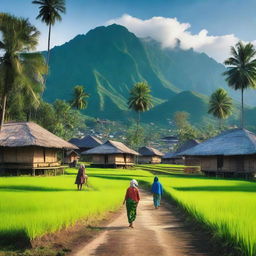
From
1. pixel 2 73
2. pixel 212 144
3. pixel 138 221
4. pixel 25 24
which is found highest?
pixel 25 24

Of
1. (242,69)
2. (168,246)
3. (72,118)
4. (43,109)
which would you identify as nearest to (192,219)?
(168,246)

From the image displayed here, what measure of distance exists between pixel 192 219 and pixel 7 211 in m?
6.21

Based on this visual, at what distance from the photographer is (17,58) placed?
3266 cm

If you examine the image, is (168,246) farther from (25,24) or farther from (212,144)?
(212,144)

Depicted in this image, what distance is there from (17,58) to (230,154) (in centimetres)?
2477

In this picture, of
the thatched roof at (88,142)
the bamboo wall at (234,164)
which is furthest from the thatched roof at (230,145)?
Result: the thatched roof at (88,142)

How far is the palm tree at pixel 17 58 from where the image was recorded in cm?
3195

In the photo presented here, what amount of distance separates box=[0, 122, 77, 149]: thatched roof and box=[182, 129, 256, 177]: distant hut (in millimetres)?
17233

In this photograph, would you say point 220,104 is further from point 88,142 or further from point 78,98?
point 78,98

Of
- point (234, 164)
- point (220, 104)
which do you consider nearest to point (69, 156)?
point (234, 164)

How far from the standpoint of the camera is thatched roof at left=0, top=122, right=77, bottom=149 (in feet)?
118

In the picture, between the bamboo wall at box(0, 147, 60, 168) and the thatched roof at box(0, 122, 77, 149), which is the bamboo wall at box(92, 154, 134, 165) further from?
the bamboo wall at box(0, 147, 60, 168)

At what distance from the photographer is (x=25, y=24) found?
33.0 meters

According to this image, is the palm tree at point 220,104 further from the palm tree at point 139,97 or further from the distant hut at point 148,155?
the distant hut at point 148,155
